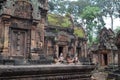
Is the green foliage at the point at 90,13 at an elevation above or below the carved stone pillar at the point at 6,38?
above

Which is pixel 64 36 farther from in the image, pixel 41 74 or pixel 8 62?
pixel 41 74

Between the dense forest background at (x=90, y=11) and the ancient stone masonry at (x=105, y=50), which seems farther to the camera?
the dense forest background at (x=90, y=11)

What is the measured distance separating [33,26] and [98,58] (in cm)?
1828

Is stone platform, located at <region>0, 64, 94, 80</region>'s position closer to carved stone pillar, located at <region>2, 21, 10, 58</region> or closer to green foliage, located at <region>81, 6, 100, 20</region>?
carved stone pillar, located at <region>2, 21, 10, 58</region>

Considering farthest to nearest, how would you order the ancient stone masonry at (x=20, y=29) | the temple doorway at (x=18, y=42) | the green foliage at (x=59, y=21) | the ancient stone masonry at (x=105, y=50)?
the ancient stone masonry at (x=105, y=50) → the green foliage at (x=59, y=21) → the temple doorway at (x=18, y=42) → the ancient stone masonry at (x=20, y=29)

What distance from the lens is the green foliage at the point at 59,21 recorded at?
24102 millimetres

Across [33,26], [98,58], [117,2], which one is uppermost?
[117,2]

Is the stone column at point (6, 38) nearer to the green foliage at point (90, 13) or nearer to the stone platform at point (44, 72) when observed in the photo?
the stone platform at point (44, 72)

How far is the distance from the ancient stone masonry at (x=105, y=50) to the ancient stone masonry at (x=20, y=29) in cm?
1698

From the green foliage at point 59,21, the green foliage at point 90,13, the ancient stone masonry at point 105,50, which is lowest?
the ancient stone masonry at point 105,50

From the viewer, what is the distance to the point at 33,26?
1056 cm

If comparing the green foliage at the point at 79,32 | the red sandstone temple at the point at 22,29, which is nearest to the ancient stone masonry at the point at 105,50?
the green foliage at the point at 79,32

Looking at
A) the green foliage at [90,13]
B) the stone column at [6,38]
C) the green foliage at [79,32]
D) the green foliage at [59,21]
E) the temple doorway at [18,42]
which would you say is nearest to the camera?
the stone column at [6,38]

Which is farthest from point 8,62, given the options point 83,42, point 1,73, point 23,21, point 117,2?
point 117,2
